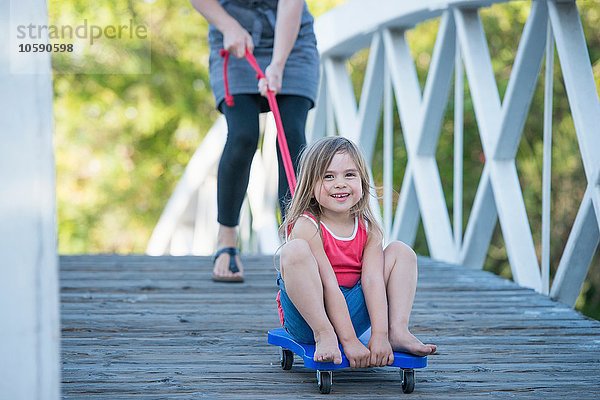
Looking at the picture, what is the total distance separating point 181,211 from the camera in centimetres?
1045

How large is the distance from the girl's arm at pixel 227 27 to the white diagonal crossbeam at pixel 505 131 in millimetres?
1040

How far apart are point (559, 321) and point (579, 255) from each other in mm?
335

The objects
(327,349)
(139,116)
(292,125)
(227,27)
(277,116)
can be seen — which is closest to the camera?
(327,349)

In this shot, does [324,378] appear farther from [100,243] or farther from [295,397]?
[100,243]

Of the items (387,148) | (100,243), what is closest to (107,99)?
(100,243)

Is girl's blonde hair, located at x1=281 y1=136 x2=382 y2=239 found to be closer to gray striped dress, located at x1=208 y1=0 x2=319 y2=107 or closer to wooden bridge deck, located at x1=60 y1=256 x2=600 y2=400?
wooden bridge deck, located at x1=60 y1=256 x2=600 y2=400

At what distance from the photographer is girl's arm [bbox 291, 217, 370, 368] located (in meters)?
2.03

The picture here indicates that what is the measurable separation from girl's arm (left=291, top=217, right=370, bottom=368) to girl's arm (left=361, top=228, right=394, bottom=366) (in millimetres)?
30

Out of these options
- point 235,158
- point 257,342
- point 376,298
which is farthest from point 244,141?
point 376,298

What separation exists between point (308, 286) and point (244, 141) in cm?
127

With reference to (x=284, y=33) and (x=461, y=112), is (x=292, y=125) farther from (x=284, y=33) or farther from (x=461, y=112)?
(x=461, y=112)

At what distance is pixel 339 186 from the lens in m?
2.17

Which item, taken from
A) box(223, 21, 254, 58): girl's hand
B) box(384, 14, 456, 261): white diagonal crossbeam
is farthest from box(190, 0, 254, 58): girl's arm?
box(384, 14, 456, 261): white diagonal crossbeam

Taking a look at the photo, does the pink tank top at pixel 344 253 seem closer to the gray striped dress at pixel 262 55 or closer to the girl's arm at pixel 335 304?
the girl's arm at pixel 335 304
